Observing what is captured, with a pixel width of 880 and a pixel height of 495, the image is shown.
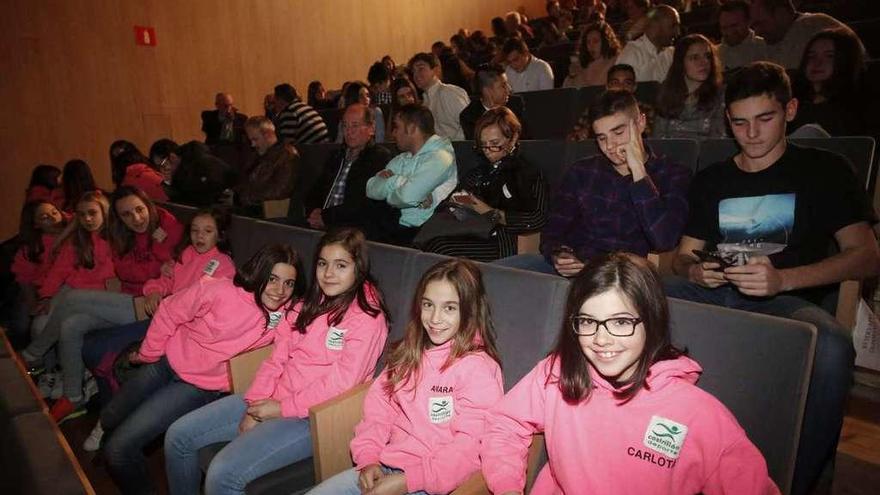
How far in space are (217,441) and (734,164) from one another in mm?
2022

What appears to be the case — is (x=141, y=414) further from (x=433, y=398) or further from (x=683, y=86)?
(x=683, y=86)

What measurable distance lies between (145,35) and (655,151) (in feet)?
21.1

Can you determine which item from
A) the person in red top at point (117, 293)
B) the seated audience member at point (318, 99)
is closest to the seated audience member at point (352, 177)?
the person in red top at point (117, 293)

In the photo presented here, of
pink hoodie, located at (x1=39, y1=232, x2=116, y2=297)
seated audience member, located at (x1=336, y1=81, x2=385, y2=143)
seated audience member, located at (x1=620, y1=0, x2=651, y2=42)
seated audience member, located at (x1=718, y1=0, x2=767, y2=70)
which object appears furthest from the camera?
seated audience member, located at (x1=336, y1=81, x2=385, y2=143)

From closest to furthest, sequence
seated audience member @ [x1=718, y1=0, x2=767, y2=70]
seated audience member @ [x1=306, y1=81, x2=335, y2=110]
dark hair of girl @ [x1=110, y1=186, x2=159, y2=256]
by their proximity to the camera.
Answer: dark hair of girl @ [x1=110, y1=186, x2=159, y2=256]
seated audience member @ [x1=718, y1=0, x2=767, y2=70]
seated audience member @ [x1=306, y1=81, x2=335, y2=110]

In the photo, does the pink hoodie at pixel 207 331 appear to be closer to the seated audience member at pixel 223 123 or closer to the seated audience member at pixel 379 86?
the seated audience member at pixel 379 86

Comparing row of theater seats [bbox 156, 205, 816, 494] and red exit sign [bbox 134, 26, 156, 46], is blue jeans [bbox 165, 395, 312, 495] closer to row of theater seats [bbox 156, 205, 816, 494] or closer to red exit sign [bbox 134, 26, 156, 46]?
row of theater seats [bbox 156, 205, 816, 494]

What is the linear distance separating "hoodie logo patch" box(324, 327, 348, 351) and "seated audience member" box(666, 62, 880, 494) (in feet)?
3.75

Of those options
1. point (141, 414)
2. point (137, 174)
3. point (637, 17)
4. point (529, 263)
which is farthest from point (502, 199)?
point (137, 174)

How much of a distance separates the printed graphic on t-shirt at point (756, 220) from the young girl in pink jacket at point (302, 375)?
1178 millimetres

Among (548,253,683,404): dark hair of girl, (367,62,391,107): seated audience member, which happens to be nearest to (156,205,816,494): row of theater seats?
(548,253,683,404): dark hair of girl

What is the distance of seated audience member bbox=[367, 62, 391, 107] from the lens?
5.11 m

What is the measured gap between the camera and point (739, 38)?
341 cm

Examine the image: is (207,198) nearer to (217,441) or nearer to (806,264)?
(217,441)
